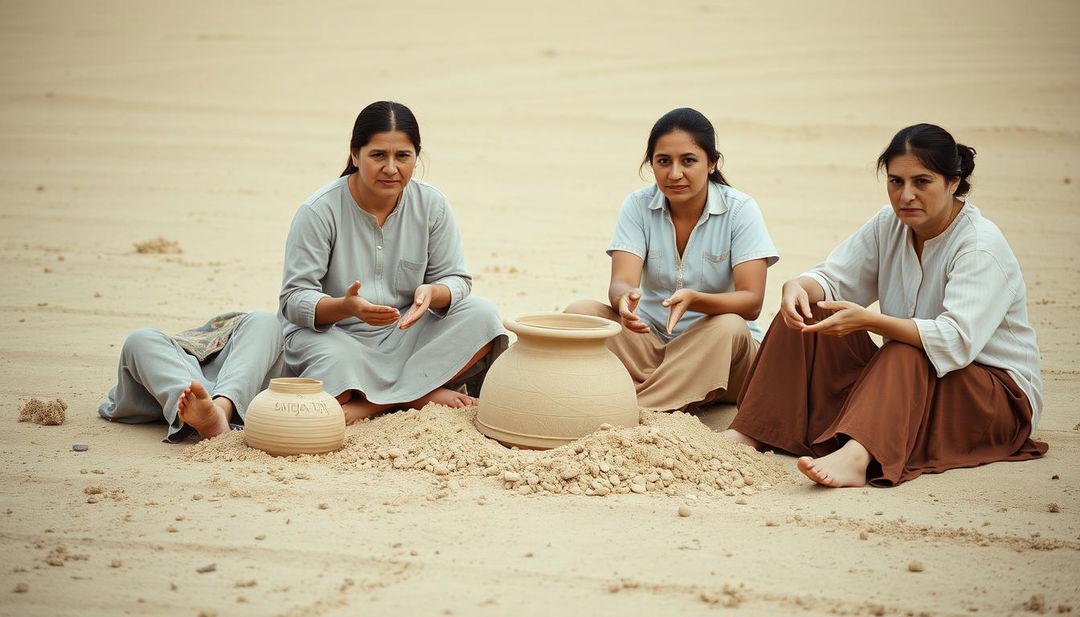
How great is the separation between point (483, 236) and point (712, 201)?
16.0 feet

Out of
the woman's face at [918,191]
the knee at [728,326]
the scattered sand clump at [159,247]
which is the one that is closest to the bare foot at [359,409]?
the knee at [728,326]

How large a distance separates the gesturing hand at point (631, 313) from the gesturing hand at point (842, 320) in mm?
782

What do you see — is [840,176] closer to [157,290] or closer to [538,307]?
[538,307]

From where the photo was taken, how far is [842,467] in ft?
13.0

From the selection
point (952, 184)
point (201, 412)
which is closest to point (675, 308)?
point (952, 184)

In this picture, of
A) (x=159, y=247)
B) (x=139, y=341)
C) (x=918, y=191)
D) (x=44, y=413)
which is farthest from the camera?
(x=159, y=247)

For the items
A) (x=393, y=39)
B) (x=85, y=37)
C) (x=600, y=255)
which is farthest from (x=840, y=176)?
(x=85, y=37)

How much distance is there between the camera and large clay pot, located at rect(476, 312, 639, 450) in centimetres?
426

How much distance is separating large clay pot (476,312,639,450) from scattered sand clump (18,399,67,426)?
1819mm

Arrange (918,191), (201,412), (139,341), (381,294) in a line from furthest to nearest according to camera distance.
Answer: (381,294) < (139,341) < (201,412) < (918,191)

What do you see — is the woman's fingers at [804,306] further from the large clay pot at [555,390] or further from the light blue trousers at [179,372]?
the light blue trousers at [179,372]

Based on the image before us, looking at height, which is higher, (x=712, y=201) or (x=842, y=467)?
(x=712, y=201)

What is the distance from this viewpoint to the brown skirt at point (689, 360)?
478 cm

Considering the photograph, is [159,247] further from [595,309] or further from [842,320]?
[842,320]
